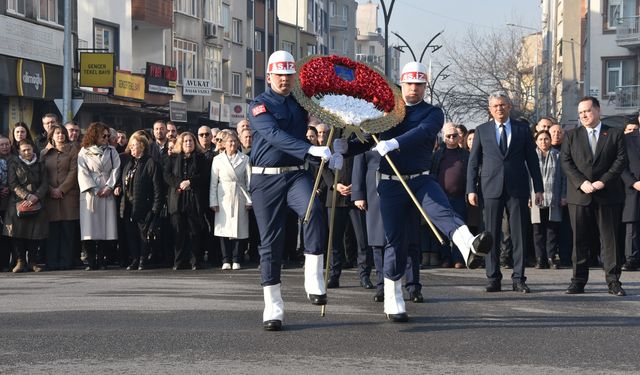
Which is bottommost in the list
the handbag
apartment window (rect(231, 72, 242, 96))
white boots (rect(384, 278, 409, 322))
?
white boots (rect(384, 278, 409, 322))

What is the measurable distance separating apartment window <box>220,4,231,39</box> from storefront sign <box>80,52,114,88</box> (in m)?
28.5

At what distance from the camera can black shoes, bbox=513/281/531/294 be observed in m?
14.1

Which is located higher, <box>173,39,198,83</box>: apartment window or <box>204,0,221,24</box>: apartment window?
<box>204,0,221,24</box>: apartment window

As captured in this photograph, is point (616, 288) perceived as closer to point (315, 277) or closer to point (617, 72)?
point (315, 277)

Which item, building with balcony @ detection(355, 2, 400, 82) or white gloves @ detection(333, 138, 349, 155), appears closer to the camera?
white gloves @ detection(333, 138, 349, 155)

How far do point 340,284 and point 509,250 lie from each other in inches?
172

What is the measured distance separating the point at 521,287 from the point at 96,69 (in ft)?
87.0

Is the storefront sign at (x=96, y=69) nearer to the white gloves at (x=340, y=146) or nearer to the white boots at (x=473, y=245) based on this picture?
the white gloves at (x=340, y=146)

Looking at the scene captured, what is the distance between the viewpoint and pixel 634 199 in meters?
18.4

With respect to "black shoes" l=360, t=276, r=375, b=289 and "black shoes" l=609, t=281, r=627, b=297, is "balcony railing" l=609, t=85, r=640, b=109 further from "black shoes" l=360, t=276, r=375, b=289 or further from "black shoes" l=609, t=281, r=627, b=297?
"black shoes" l=609, t=281, r=627, b=297

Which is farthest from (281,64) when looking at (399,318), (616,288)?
(616,288)

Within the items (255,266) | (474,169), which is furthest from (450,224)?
(255,266)

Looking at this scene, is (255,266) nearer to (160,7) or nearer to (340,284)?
(340,284)

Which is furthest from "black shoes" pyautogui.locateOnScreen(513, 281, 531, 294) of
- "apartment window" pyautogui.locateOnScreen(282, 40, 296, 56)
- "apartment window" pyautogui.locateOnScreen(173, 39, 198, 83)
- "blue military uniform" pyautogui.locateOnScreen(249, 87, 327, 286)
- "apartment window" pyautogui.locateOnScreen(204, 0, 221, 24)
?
"apartment window" pyautogui.locateOnScreen(282, 40, 296, 56)
